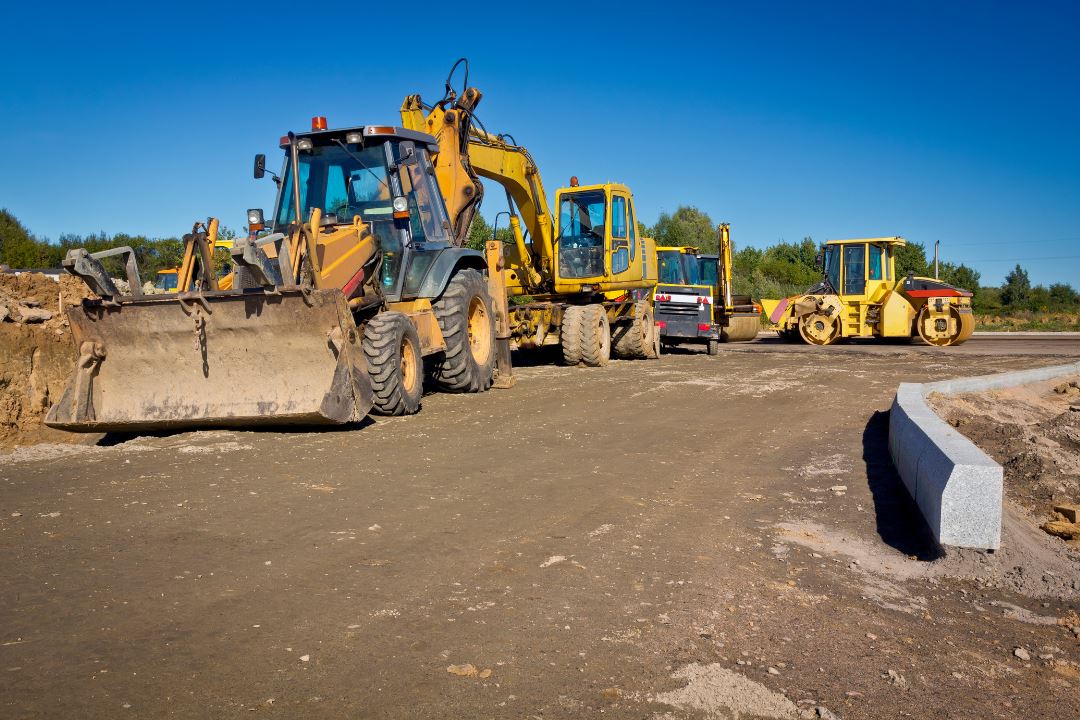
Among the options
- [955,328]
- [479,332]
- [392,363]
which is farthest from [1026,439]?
[955,328]

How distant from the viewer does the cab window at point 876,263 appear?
24.6 metres

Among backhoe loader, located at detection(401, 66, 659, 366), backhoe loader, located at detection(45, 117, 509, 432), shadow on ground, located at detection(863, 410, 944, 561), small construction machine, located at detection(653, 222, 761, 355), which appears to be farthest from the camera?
small construction machine, located at detection(653, 222, 761, 355)

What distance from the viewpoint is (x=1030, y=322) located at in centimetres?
4325

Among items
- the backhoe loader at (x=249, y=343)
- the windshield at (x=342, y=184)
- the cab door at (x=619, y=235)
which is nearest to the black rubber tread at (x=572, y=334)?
the cab door at (x=619, y=235)

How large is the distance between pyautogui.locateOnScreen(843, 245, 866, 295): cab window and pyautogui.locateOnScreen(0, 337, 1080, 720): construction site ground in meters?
18.7

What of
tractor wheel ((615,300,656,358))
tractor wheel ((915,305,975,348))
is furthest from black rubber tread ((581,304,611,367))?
tractor wheel ((915,305,975,348))

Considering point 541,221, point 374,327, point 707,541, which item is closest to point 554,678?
point 707,541

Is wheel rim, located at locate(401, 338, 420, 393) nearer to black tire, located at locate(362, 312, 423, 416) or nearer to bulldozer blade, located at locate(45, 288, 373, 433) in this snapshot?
black tire, located at locate(362, 312, 423, 416)

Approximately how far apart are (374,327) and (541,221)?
331 inches

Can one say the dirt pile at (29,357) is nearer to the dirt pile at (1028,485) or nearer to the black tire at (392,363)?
the black tire at (392,363)

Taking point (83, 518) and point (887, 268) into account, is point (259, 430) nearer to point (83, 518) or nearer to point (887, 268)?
point (83, 518)

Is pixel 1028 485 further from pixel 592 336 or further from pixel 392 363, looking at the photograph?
pixel 592 336

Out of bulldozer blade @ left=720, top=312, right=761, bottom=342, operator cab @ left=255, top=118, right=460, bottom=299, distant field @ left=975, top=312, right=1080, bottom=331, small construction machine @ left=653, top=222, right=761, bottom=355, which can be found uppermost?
operator cab @ left=255, top=118, right=460, bottom=299

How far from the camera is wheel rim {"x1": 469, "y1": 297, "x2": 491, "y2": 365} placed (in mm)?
11602
